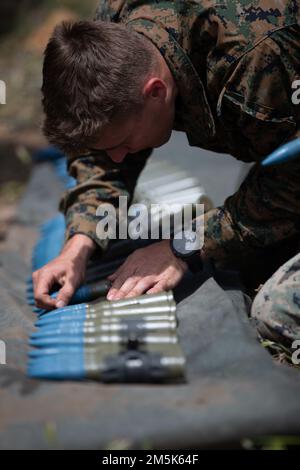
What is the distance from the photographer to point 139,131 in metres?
2.27

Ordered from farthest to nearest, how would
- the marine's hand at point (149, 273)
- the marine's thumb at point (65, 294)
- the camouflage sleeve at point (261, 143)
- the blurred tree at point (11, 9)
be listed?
the blurred tree at point (11, 9)
the marine's thumb at point (65, 294)
the marine's hand at point (149, 273)
the camouflage sleeve at point (261, 143)

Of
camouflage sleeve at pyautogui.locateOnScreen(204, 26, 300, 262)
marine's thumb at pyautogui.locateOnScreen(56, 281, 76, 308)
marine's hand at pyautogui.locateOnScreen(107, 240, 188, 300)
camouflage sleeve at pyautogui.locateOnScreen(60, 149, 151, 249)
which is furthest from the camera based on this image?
camouflage sleeve at pyautogui.locateOnScreen(60, 149, 151, 249)

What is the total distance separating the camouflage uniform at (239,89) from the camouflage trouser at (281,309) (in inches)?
7.7

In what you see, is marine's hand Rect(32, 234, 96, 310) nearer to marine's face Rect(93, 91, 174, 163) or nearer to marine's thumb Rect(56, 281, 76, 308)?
marine's thumb Rect(56, 281, 76, 308)

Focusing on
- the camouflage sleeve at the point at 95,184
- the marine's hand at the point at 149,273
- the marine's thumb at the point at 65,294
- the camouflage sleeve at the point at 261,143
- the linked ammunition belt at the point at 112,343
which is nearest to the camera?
the linked ammunition belt at the point at 112,343

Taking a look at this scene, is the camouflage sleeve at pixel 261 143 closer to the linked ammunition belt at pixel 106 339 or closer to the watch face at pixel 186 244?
the watch face at pixel 186 244

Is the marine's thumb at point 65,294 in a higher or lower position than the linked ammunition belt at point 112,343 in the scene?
lower

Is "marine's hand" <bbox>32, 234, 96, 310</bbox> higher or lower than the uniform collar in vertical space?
lower

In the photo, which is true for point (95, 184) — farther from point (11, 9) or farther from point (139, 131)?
point (11, 9)

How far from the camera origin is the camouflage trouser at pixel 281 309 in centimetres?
216

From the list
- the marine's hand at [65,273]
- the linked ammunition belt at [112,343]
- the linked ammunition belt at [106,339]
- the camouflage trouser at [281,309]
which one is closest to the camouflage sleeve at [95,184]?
the marine's hand at [65,273]

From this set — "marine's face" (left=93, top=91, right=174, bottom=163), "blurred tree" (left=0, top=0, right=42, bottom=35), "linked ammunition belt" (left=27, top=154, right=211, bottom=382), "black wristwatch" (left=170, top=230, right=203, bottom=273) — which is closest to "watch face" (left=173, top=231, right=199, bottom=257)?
"black wristwatch" (left=170, top=230, right=203, bottom=273)

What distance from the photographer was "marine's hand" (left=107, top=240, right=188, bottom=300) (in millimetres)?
2305

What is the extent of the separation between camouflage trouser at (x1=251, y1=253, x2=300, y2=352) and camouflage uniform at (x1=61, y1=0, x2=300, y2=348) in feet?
0.64
